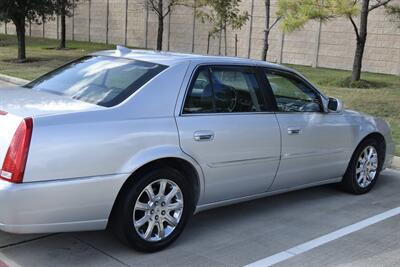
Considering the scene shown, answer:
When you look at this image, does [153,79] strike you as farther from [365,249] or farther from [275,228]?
Result: [365,249]

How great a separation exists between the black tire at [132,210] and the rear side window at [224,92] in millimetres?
559

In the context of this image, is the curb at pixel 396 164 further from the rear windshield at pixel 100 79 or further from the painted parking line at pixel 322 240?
the rear windshield at pixel 100 79

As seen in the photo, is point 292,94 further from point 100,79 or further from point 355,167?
point 100,79

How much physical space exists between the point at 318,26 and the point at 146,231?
2049 cm

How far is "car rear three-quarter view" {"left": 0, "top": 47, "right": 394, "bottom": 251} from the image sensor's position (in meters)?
3.75

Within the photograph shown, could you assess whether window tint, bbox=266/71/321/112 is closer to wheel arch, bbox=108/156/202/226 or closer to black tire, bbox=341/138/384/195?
black tire, bbox=341/138/384/195

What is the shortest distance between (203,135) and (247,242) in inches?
39.2

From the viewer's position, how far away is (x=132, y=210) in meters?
4.15

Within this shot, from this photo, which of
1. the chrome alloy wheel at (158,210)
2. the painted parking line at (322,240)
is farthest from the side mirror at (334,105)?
the chrome alloy wheel at (158,210)

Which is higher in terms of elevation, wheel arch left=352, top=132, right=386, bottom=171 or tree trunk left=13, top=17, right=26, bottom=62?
tree trunk left=13, top=17, right=26, bottom=62

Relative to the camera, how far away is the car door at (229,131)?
14.8 feet

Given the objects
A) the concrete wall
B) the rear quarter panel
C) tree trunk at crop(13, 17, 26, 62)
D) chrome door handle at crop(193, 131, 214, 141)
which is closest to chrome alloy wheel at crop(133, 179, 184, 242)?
the rear quarter panel

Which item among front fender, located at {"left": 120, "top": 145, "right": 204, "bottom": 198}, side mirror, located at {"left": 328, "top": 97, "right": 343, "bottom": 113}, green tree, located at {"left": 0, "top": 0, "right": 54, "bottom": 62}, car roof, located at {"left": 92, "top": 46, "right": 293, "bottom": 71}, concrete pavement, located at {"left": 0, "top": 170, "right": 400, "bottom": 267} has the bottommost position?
concrete pavement, located at {"left": 0, "top": 170, "right": 400, "bottom": 267}

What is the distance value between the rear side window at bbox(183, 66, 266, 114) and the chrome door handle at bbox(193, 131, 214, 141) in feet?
0.65
